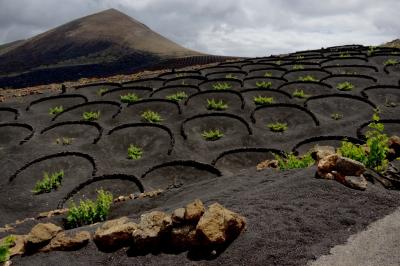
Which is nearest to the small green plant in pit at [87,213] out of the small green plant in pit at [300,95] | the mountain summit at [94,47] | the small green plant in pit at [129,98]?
the small green plant in pit at [129,98]

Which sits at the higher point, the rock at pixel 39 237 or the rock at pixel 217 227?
the rock at pixel 217 227

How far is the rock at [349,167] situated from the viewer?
332 inches

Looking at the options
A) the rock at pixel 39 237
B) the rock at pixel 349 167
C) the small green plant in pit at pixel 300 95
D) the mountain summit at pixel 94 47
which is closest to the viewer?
the rock at pixel 39 237

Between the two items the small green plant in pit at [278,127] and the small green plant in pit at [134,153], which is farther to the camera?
the small green plant in pit at [278,127]

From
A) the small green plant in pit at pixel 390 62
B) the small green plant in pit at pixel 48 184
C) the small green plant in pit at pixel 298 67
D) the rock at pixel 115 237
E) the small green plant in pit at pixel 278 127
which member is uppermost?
the small green plant in pit at pixel 390 62

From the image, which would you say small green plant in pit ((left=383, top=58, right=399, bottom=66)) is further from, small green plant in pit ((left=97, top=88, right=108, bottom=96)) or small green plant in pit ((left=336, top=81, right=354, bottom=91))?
small green plant in pit ((left=97, top=88, right=108, bottom=96))

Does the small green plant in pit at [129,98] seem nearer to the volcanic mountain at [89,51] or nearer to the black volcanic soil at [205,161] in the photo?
the black volcanic soil at [205,161]

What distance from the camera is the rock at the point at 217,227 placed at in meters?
6.49

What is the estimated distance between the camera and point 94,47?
313ft

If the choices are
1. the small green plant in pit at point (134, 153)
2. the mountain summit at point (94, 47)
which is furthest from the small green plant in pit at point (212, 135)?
the mountain summit at point (94, 47)

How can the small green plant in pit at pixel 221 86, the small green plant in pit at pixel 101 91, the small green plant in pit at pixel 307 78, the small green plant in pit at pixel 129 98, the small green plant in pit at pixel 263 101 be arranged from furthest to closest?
the small green plant in pit at pixel 101 91, the small green plant in pit at pixel 307 78, the small green plant in pit at pixel 221 86, the small green plant in pit at pixel 129 98, the small green plant in pit at pixel 263 101

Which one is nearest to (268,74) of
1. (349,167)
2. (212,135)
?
(212,135)

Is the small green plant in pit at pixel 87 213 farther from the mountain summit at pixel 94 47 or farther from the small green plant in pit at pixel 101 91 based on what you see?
the mountain summit at pixel 94 47

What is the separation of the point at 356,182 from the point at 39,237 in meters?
6.11
